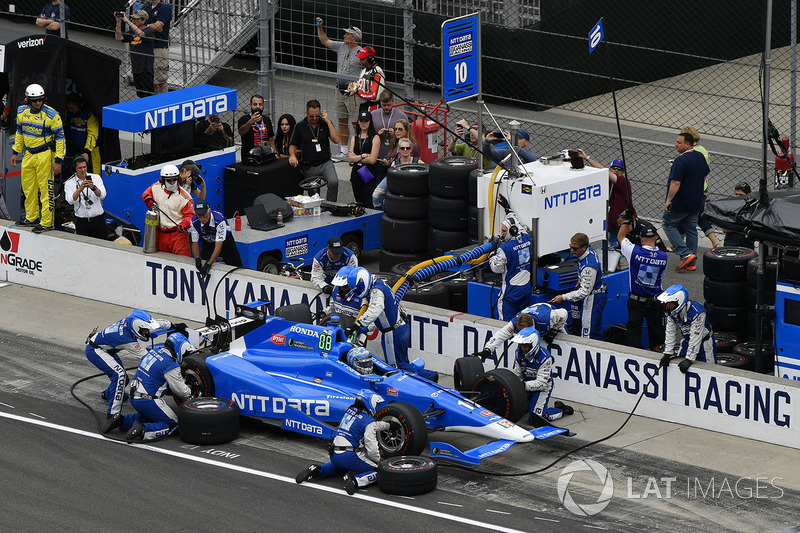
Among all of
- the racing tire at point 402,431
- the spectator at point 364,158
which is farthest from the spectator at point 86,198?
the racing tire at point 402,431

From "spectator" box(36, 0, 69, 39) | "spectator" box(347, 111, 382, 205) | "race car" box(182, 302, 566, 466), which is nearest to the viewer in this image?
"race car" box(182, 302, 566, 466)

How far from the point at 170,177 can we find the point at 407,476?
6.89 m

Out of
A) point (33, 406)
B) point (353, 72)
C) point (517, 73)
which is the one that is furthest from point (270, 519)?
point (517, 73)

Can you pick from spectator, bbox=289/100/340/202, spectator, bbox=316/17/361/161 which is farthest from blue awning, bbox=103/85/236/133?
spectator, bbox=316/17/361/161

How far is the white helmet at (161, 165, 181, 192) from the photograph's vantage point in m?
17.8

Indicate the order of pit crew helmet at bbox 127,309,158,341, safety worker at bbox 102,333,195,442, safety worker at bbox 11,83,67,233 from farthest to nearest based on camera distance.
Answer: safety worker at bbox 11,83,67,233 < pit crew helmet at bbox 127,309,158,341 < safety worker at bbox 102,333,195,442

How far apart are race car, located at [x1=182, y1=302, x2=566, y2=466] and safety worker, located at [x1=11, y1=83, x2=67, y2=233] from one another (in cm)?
549

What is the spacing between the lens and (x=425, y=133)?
67.8ft

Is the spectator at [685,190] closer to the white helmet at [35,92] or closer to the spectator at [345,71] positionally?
the spectator at [345,71]

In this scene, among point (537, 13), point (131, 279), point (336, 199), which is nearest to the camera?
point (131, 279)

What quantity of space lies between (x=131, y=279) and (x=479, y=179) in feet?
15.9

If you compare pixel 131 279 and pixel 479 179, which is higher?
pixel 479 179

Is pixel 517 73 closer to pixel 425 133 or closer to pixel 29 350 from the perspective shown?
pixel 425 133

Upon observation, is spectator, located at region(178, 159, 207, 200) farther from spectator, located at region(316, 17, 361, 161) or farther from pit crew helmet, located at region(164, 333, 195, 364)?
pit crew helmet, located at region(164, 333, 195, 364)
